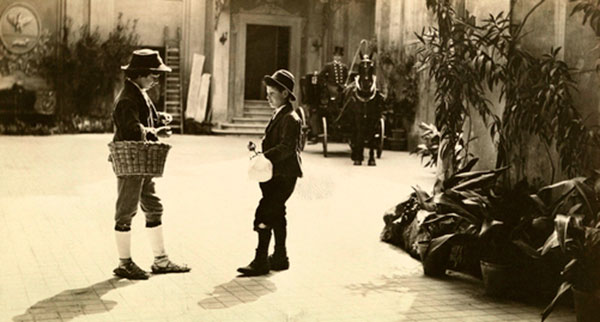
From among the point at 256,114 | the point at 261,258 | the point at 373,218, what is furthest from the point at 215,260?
the point at 256,114

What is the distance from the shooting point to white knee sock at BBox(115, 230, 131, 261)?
19.5ft

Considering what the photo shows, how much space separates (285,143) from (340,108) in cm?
1088

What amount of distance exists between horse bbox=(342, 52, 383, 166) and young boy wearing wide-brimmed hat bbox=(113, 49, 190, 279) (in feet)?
30.9

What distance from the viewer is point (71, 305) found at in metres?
5.21

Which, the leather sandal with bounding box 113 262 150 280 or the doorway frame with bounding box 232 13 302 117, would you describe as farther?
the doorway frame with bounding box 232 13 302 117

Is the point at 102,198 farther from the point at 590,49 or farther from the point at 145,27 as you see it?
the point at 145,27

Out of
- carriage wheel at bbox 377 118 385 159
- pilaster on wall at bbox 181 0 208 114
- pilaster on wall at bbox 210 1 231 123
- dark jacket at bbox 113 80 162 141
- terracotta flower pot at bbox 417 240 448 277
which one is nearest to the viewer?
dark jacket at bbox 113 80 162 141

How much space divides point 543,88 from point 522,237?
1.15m

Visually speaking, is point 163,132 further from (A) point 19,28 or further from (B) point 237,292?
(A) point 19,28

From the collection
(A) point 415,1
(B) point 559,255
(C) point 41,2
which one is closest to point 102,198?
(B) point 559,255

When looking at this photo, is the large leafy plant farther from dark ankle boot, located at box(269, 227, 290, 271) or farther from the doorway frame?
dark ankle boot, located at box(269, 227, 290, 271)

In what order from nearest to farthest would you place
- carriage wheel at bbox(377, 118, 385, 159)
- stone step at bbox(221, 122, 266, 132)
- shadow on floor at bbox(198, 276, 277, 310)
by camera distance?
shadow on floor at bbox(198, 276, 277, 310) → carriage wheel at bbox(377, 118, 385, 159) → stone step at bbox(221, 122, 266, 132)

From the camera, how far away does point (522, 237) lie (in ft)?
19.3

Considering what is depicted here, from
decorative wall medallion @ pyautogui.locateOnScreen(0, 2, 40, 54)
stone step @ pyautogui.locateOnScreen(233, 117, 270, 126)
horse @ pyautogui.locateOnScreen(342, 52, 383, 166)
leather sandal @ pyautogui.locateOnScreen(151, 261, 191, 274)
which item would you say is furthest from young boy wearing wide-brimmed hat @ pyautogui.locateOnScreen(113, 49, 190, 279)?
stone step @ pyautogui.locateOnScreen(233, 117, 270, 126)
